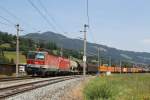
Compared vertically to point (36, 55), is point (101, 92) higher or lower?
lower

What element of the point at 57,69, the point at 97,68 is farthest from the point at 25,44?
the point at 97,68

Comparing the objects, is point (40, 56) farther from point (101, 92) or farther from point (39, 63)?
point (101, 92)

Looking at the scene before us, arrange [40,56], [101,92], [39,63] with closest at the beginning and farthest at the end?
1. [101,92]
2. [39,63]
3. [40,56]

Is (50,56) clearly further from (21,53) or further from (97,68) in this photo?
(97,68)

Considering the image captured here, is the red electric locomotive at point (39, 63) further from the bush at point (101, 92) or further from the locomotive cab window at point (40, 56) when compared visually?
the bush at point (101, 92)

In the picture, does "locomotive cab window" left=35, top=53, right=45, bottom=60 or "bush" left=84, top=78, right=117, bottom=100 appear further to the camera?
"locomotive cab window" left=35, top=53, right=45, bottom=60

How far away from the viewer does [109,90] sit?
65.6 feet

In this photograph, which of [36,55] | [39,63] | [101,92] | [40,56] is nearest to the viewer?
[101,92]

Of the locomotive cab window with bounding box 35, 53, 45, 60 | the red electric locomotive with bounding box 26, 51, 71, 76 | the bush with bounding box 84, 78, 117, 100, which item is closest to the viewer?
the bush with bounding box 84, 78, 117, 100

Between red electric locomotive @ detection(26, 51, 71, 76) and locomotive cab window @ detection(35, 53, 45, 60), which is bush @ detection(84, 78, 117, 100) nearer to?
red electric locomotive @ detection(26, 51, 71, 76)

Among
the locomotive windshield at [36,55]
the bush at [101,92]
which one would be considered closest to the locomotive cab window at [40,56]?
the locomotive windshield at [36,55]

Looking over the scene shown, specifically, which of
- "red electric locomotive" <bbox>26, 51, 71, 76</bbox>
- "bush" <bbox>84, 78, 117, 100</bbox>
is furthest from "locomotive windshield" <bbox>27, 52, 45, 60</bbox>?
"bush" <bbox>84, 78, 117, 100</bbox>

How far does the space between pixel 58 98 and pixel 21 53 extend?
6551 centimetres

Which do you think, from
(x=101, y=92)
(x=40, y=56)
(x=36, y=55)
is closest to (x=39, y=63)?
(x=40, y=56)
